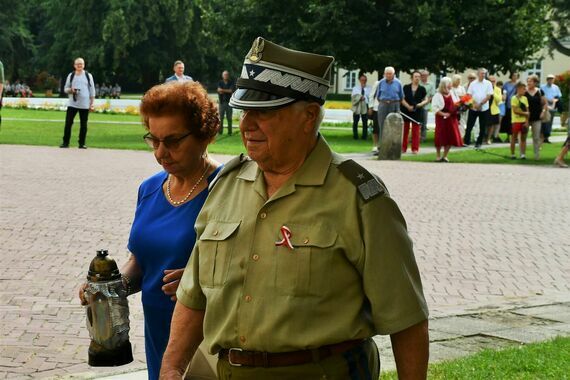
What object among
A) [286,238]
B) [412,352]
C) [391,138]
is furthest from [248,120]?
[391,138]

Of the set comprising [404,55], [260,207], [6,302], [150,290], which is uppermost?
[404,55]

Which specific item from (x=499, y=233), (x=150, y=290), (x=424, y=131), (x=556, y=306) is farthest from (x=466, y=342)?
(x=424, y=131)

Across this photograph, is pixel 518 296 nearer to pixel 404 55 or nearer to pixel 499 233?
pixel 499 233

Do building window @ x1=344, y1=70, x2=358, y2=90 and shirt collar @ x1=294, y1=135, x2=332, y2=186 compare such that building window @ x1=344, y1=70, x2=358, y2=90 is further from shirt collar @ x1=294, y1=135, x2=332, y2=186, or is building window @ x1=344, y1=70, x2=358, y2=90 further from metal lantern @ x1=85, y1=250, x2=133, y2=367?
shirt collar @ x1=294, y1=135, x2=332, y2=186

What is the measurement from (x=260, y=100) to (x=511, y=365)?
3.35 meters

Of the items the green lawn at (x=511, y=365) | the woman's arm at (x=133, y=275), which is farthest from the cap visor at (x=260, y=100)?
the green lawn at (x=511, y=365)

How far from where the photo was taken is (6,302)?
24.1 ft

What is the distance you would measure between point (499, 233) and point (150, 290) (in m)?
8.33

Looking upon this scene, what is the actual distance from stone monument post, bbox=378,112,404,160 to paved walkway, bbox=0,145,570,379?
8.41 feet

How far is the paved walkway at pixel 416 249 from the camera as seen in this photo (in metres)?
6.46

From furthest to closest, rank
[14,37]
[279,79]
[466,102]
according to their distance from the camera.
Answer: [14,37] < [466,102] < [279,79]

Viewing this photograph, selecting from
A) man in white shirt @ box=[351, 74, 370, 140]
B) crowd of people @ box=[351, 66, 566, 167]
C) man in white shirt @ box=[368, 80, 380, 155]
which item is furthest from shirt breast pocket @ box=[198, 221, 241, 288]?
man in white shirt @ box=[351, 74, 370, 140]

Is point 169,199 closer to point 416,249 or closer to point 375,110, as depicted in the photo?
point 416,249

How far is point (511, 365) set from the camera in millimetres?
5684
